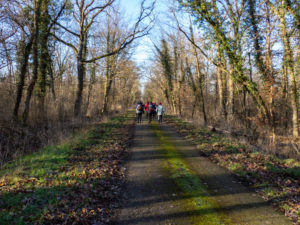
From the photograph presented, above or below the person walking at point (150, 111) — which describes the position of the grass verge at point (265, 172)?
below

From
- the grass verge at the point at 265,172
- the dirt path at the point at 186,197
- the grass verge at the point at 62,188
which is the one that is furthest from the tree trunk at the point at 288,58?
the grass verge at the point at 62,188

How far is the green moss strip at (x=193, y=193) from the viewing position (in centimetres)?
424

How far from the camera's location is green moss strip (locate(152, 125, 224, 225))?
4.24m

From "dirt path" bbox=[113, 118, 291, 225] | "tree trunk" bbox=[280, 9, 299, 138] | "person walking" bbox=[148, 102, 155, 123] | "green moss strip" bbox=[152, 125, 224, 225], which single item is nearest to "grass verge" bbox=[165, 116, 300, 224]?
"dirt path" bbox=[113, 118, 291, 225]

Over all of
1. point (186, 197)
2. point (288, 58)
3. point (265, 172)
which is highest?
point (288, 58)

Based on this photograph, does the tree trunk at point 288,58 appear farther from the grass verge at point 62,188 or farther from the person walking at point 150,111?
the person walking at point 150,111

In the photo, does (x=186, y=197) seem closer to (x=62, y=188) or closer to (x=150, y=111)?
(x=62, y=188)

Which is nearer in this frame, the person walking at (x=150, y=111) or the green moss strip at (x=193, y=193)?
the green moss strip at (x=193, y=193)

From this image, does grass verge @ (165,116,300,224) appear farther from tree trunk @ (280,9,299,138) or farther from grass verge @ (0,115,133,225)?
tree trunk @ (280,9,299,138)

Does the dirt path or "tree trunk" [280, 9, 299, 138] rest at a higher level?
"tree trunk" [280, 9, 299, 138]

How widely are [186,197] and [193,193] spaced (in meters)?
→ 0.31

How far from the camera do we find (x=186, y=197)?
508cm

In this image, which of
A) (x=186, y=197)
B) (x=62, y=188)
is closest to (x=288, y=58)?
(x=186, y=197)

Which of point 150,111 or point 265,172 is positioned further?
point 150,111
